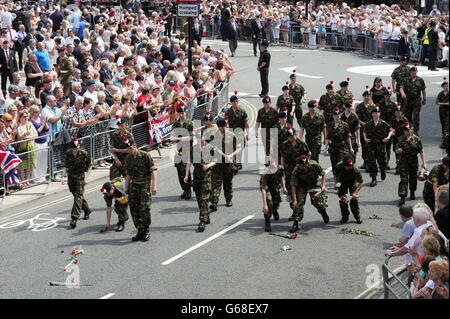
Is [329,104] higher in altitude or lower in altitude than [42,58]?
lower

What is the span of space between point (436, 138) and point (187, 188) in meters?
9.00

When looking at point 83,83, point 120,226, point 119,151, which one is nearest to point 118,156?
point 119,151

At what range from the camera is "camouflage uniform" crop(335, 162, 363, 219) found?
583 inches

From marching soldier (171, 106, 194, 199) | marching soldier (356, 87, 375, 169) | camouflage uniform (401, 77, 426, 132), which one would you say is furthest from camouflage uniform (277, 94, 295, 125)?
marching soldier (171, 106, 194, 199)

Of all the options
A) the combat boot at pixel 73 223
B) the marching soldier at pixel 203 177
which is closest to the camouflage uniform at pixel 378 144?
the marching soldier at pixel 203 177

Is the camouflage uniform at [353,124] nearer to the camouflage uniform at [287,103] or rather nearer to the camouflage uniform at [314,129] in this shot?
the camouflage uniform at [314,129]

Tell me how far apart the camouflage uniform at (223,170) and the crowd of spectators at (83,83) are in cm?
429

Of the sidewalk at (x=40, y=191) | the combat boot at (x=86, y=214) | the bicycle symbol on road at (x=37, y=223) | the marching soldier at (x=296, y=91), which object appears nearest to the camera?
the bicycle symbol on road at (x=37, y=223)

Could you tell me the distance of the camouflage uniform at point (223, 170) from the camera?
15703 mm

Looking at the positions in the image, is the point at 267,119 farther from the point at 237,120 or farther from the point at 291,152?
the point at 291,152

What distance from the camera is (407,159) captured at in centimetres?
1625

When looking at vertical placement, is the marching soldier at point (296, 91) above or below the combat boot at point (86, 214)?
above

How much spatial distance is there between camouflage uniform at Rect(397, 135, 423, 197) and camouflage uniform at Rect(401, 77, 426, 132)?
6059mm

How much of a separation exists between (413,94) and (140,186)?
11.0 meters
